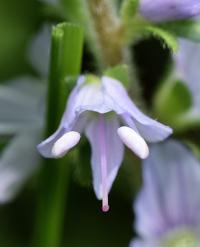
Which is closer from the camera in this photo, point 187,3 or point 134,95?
→ point 187,3

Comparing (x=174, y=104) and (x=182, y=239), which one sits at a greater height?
(x=174, y=104)

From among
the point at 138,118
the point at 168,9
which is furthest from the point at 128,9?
the point at 138,118

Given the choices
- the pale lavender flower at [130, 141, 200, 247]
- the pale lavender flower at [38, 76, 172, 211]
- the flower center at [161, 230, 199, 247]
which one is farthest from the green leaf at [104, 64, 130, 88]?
the flower center at [161, 230, 199, 247]

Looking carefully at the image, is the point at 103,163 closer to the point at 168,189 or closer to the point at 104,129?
the point at 104,129

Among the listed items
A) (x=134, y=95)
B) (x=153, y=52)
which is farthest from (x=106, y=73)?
(x=153, y=52)

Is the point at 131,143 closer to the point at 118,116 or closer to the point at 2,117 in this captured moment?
the point at 118,116

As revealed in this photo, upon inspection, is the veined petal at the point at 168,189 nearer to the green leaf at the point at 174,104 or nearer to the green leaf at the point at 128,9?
the green leaf at the point at 174,104
